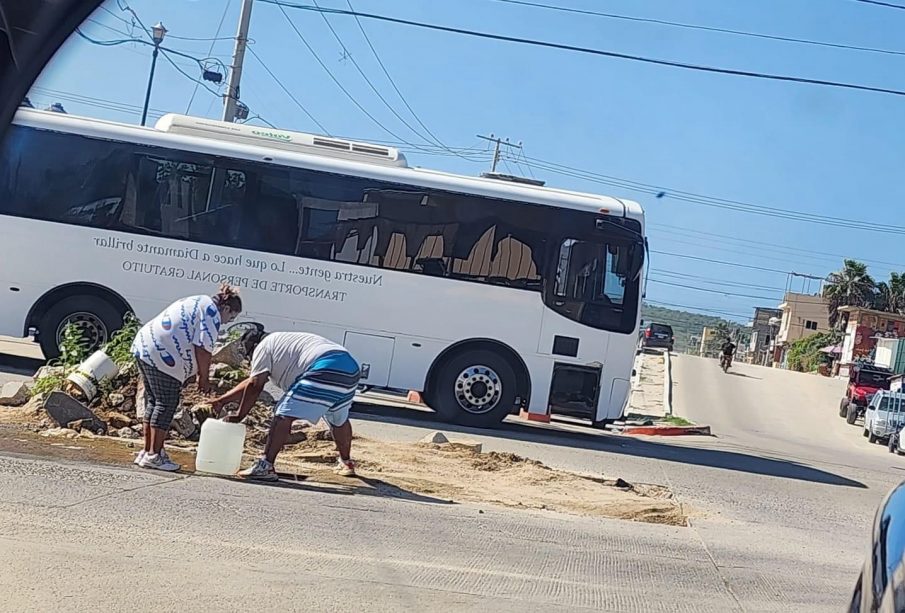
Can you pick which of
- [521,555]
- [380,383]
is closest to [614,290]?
[380,383]

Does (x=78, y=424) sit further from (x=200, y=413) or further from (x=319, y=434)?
(x=319, y=434)

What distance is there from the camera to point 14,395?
468 inches

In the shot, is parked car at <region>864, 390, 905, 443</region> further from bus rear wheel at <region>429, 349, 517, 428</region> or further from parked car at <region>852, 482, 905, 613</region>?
parked car at <region>852, 482, 905, 613</region>

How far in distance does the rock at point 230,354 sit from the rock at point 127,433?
74.7 inches

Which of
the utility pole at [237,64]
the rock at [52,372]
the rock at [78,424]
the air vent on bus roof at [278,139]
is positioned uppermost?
the utility pole at [237,64]

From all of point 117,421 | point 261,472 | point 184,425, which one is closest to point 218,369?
point 184,425

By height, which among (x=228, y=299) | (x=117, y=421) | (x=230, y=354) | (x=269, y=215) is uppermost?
(x=269, y=215)

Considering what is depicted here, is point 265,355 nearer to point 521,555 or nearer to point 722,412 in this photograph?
point 521,555

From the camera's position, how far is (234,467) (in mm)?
9352

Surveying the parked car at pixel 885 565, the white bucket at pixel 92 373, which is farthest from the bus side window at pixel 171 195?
the parked car at pixel 885 565

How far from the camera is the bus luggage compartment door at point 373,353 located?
1627cm

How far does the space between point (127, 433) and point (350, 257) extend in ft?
20.0

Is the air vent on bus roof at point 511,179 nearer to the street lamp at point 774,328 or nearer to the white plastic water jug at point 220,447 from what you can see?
the white plastic water jug at point 220,447

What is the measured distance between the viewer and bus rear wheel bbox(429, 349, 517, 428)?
53.1 ft
